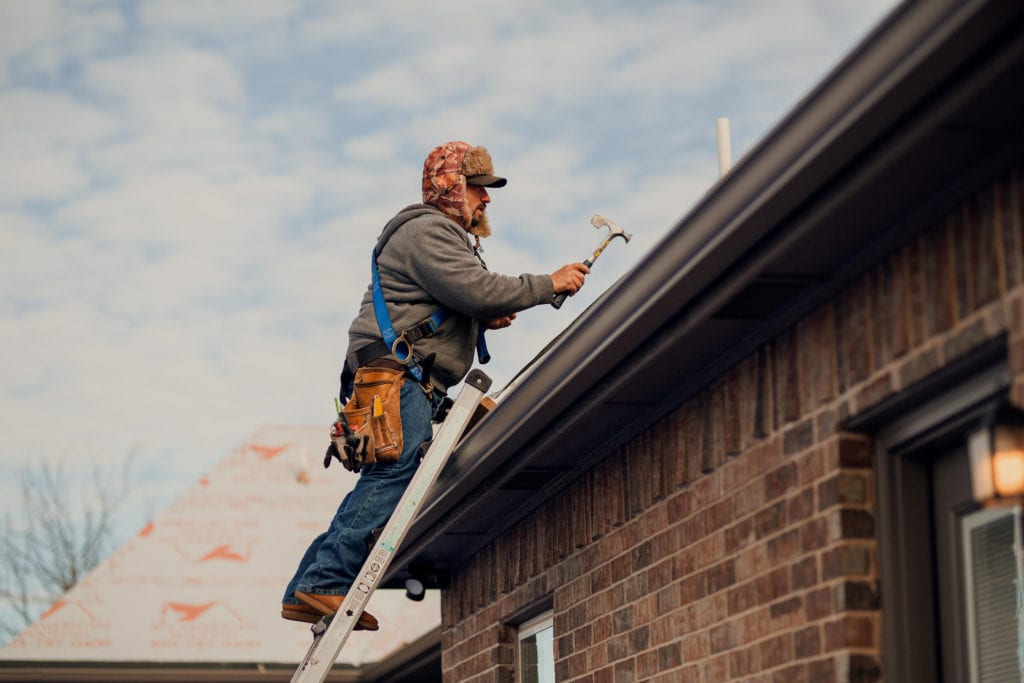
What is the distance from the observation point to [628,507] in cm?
641

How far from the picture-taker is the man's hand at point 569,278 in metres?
6.69

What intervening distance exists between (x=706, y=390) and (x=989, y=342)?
1.81 metres

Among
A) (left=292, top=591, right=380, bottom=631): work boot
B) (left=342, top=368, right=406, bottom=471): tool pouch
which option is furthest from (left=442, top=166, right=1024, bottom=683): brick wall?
(left=292, top=591, right=380, bottom=631): work boot

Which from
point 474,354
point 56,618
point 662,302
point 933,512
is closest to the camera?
A: point 933,512

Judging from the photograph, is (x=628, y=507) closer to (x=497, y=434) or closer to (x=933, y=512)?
(x=497, y=434)

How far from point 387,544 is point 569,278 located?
139cm

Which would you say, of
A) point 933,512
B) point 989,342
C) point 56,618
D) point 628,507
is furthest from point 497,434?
point 56,618

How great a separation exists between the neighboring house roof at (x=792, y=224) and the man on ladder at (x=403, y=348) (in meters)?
0.38

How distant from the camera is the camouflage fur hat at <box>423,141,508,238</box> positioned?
704 cm

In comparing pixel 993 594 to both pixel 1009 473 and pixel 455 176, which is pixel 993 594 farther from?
pixel 455 176

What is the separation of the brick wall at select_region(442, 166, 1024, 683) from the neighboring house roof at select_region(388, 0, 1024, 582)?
9cm

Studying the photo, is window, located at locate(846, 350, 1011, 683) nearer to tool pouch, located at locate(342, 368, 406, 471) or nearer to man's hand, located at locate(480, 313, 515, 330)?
tool pouch, located at locate(342, 368, 406, 471)

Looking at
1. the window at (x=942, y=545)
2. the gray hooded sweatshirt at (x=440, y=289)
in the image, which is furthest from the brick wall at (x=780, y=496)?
the gray hooded sweatshirt at (x=440, y=289)

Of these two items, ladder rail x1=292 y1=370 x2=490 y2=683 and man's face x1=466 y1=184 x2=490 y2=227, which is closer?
ladder rail x1=292 y1=370 x2=490 y2=683
